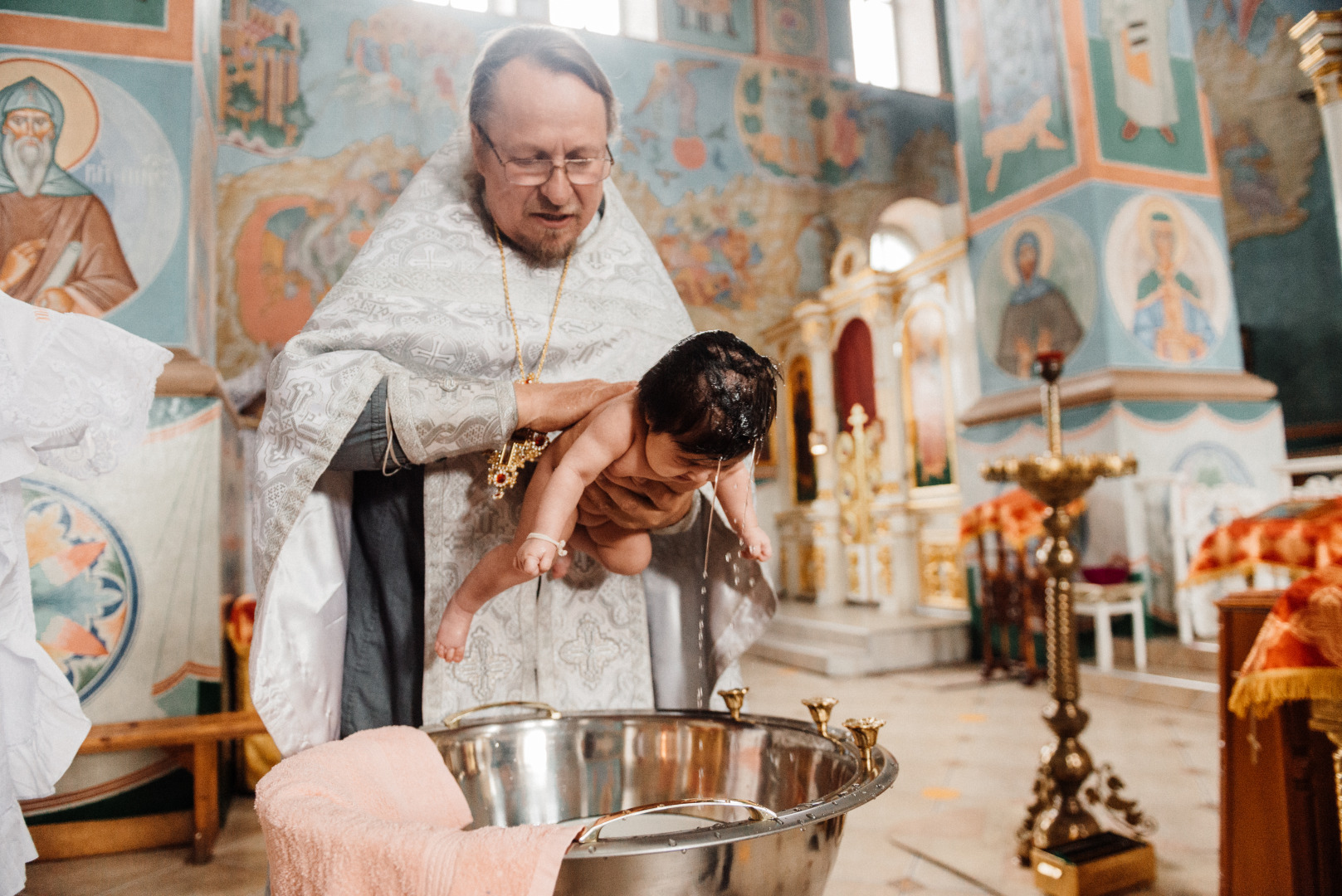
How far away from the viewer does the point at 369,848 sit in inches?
29.1

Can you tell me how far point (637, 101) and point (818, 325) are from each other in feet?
12.5

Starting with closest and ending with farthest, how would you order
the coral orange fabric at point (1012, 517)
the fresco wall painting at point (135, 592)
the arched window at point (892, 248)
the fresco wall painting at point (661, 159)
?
the fresco wall painting at point (135, 592)
the coral orange fabric at point (1012, 517)
the fresco wall painting at point (661, 159)
the arched window at point (892, 248)

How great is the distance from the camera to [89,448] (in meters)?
1.69

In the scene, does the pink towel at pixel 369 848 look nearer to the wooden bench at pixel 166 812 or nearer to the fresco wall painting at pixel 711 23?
the wooden bench at pixel 166 812

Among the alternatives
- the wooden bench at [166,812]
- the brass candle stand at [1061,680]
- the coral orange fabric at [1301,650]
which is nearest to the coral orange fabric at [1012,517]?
the brass candle stand at [1061,680]

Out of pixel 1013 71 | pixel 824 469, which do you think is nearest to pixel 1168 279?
pixel 1013 71

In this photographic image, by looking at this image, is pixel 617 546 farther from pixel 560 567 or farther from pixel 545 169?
pixel 545 169

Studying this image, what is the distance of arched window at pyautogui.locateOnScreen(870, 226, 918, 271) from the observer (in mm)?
12602

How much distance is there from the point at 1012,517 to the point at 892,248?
7.02 meters

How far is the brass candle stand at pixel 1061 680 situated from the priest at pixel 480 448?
6.31 feet

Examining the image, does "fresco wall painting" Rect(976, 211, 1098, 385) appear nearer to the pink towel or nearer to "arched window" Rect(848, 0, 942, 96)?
"arched window" Rect(848, 0, 942, 96)

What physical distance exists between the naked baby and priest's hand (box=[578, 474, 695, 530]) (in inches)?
0.9

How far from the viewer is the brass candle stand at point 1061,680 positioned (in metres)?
3.05

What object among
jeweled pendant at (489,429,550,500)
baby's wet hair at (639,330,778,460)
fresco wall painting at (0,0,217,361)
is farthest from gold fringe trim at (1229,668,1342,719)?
fresco wall painting at (0,0,217,361)
